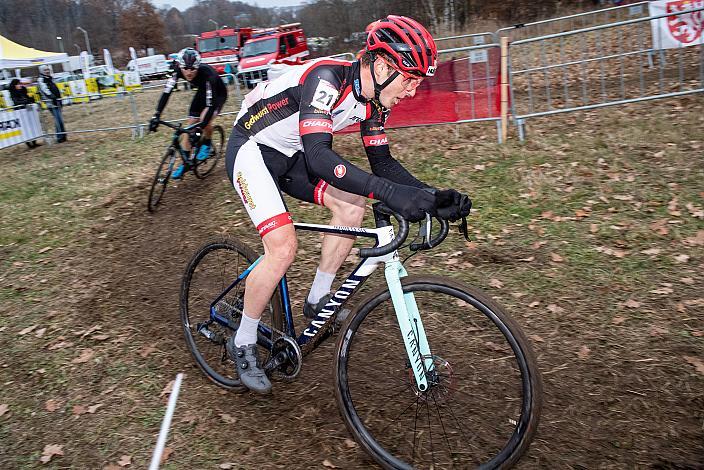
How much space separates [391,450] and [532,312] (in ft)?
7.18

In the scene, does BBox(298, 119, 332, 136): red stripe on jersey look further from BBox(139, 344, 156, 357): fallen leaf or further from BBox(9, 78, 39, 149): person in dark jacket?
BBox(9, 78, 39, 149): person in dark jacket

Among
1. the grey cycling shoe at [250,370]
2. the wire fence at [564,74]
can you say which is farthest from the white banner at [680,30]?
the grey cycling shoe at [250,370]

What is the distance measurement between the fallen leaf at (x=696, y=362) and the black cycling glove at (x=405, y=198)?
2.61 metres

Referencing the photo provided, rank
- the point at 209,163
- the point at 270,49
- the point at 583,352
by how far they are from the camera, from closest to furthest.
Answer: the point at 583,352 < the point at 209,163 < the point at 270,49

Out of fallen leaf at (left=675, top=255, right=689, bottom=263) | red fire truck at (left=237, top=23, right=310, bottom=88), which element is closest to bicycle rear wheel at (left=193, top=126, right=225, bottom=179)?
fallen leaf at (left=675, top=255, right=689, bottom=263)

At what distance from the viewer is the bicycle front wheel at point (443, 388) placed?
117 inches

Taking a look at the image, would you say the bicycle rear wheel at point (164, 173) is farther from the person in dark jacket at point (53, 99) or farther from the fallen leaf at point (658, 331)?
the person in dark jacket at point (53, 99)

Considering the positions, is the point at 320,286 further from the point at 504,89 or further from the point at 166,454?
the point at 504,89

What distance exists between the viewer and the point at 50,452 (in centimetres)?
387

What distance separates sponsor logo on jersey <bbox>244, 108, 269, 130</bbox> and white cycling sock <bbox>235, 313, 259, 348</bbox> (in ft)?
4.37

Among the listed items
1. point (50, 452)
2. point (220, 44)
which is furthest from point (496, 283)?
point (220, 44)

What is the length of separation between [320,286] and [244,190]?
102cm

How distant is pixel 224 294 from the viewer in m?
4.31

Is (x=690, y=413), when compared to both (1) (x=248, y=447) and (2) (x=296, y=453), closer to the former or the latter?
(2) (x=296, y=453)
